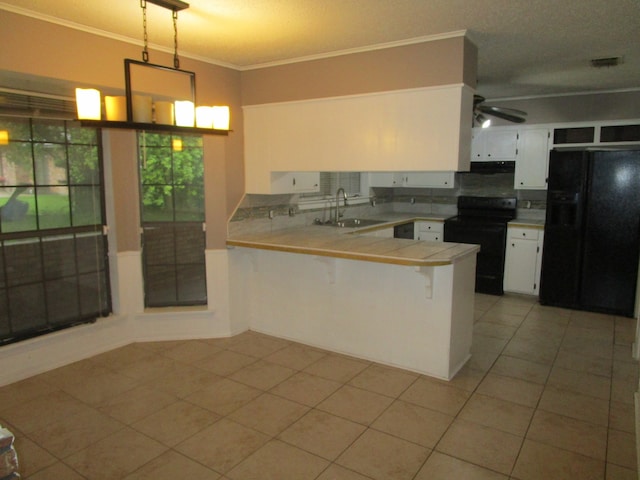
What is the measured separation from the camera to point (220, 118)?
107 inches

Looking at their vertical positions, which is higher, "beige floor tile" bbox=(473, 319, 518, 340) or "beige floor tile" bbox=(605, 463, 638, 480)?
"beige floor tile" bbox=(473, 319, 518, 340)

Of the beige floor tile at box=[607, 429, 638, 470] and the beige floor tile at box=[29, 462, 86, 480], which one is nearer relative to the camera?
the beige floor tile at box=[29, 462, 86, 480]

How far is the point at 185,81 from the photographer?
3.72 meters

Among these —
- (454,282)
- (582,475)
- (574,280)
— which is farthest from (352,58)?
(574,280)

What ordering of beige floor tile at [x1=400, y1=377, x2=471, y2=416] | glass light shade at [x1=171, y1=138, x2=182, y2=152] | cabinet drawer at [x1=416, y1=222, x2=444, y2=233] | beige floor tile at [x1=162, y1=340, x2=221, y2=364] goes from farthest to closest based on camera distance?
cabinet drawer at [x1=416, y1=222, x2=444, y2=233] < glass light shade at [x1=171, y1=138, x2=182, y2=152] < beige floor tile at [x1=162, y1=340, x2=221, y2=364] < beige floor tile at [x1=400, y1=377, x2=471, y2=416]

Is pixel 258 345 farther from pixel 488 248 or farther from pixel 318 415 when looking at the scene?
pixel 488 248

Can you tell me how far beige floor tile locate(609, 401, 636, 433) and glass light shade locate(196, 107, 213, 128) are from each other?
3071mm

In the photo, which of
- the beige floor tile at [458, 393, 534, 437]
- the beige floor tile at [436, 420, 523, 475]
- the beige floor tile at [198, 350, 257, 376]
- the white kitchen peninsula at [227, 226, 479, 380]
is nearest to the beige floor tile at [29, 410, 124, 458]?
the beige floor tile at [198, 350, 257, 376]

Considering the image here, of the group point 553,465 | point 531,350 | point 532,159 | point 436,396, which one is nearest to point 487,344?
point 531,350

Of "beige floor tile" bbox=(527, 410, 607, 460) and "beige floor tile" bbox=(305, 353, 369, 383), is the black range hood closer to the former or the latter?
"beige floor tile" bbox=(305, 353, 369, 383)

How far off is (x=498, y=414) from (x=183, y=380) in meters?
2.22

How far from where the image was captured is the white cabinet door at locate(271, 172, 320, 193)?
13.9ft

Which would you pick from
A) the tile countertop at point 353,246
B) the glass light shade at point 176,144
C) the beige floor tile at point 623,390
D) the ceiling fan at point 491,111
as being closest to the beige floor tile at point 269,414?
the tile countertop at point 353,246

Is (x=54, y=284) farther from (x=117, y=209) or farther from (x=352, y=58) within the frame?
(x=352, y=58)
